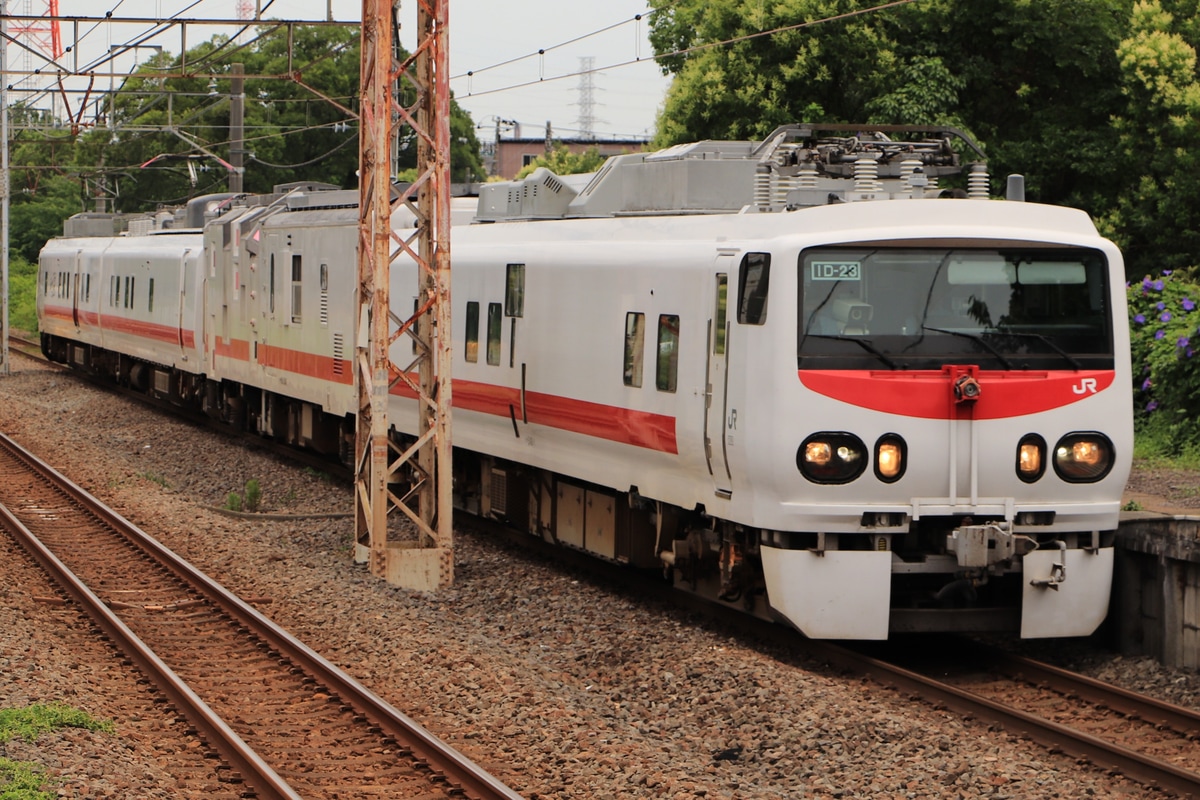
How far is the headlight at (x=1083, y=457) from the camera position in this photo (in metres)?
9.89

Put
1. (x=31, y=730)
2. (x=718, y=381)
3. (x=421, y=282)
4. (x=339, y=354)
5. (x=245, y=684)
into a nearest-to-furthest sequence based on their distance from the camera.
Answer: (x=31, y=730)
(x=245, y=684)
(x=718, y=381)
(x=421, y=282)
(x=339, y=354)

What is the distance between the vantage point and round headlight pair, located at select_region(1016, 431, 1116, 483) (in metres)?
9.83

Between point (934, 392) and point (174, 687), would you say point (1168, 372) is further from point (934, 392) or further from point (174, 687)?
point (174, 687)

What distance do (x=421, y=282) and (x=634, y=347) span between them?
264cm

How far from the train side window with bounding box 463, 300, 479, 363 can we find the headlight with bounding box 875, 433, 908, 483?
573 cm

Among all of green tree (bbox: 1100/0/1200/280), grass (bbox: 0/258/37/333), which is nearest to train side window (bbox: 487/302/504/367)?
green tree (bbox: 1100/0/1200/280)

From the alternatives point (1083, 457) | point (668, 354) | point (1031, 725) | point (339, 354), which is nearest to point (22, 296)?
point (339, 354)

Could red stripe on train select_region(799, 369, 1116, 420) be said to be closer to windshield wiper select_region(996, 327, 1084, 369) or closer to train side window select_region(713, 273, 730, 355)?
windshield wiper select_region(996, 327, 1084, 369)

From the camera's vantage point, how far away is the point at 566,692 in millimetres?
9734

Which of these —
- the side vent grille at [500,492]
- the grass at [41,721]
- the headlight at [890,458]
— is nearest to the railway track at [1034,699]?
the headlight at [890,458]

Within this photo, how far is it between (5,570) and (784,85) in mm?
15865

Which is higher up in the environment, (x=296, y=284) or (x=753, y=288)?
(x=753, y=288)

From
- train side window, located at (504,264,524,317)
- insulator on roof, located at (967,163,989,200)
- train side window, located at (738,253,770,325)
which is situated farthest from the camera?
train side window, located at (504,264,524,317)

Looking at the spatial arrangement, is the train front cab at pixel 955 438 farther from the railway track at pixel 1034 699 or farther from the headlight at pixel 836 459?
the railway track at pixel 1034 699
